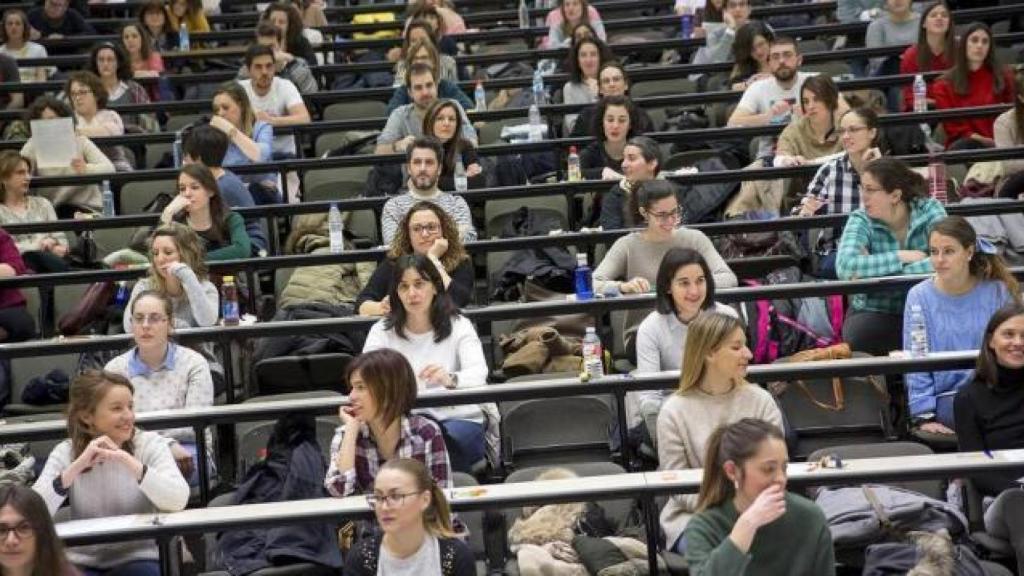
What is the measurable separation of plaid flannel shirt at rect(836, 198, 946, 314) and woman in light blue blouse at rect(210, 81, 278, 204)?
3215 millimetres

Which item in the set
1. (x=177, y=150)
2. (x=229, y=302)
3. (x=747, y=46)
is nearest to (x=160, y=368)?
(x=229, y=302)

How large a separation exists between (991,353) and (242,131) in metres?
4.84

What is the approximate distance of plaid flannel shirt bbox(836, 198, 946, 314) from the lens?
6.86 m

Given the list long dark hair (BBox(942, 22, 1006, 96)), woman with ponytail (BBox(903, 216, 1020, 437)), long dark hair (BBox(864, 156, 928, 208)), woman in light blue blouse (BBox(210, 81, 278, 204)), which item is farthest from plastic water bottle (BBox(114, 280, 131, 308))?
long dark hair (BBox(942, 22, 1006, 96))

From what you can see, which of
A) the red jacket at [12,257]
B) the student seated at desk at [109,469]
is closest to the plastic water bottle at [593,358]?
the student seated at desk at [109,469]

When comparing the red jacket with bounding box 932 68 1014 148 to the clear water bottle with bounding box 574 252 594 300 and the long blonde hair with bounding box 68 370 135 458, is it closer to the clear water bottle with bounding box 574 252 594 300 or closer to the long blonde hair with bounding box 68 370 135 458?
the clear water bottle with bounding box 574 252 594 300

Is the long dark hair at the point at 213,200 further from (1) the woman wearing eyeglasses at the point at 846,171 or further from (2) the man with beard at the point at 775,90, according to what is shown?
(2) the man with beard at the point at 775,90

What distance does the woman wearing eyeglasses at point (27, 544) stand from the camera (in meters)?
4.91

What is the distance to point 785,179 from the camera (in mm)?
8398

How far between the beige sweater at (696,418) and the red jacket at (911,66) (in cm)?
436

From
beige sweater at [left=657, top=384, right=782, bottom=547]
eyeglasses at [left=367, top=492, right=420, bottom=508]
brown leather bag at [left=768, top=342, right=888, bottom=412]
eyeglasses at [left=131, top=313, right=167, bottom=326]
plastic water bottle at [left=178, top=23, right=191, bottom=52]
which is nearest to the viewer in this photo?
eyeglasses at [left=367, top=492, right=420, bottom=508]

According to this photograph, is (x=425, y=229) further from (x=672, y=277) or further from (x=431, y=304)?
(x=672, y=277)

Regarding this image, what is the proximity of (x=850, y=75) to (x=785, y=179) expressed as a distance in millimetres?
1928

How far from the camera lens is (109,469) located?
5.62 m
